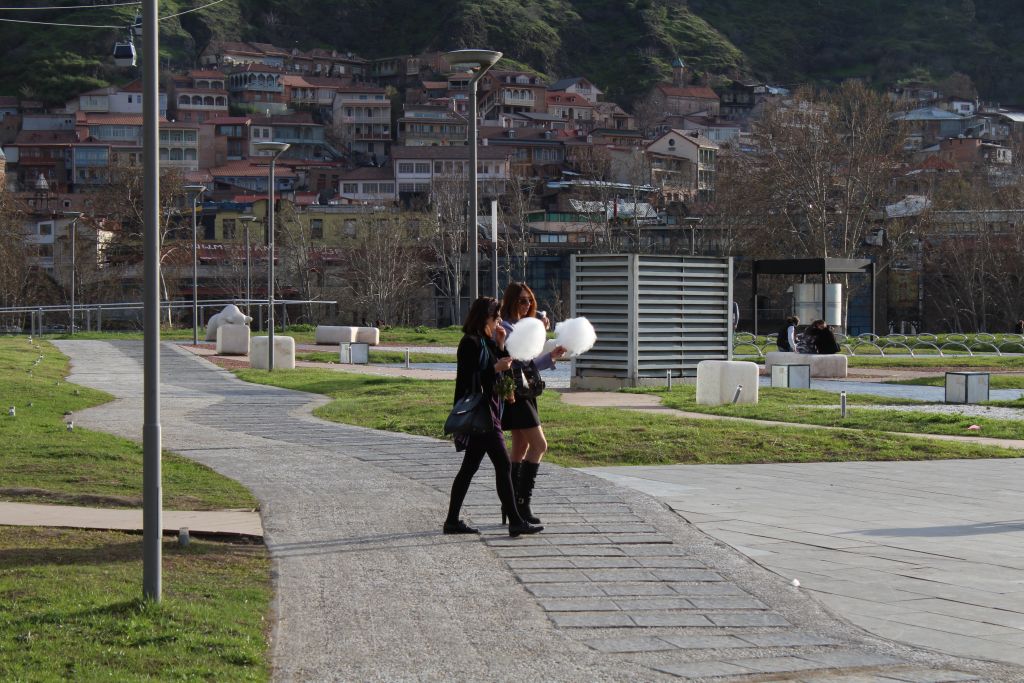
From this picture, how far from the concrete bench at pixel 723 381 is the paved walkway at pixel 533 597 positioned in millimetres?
9315

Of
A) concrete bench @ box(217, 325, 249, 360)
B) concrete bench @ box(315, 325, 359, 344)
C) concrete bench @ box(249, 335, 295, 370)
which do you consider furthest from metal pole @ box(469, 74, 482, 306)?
concrete bench @ box(315, 325, 359, 344)

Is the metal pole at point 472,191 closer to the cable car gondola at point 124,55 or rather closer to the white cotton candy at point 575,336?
the cable car gondola at point 124,55

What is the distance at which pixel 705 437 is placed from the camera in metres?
17.1

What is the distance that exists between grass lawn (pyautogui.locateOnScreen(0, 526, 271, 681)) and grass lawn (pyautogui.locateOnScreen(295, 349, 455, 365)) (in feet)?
93.4

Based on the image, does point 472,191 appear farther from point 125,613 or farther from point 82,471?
point 125,613

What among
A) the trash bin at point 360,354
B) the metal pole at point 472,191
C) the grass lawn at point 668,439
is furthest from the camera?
the trash bin at point 360,354

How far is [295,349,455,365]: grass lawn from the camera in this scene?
3859cm

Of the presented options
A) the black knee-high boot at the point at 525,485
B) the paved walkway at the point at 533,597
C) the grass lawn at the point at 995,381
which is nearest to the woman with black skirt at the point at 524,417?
the black knee-high boot at the point at 525,485

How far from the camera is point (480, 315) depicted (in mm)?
10023

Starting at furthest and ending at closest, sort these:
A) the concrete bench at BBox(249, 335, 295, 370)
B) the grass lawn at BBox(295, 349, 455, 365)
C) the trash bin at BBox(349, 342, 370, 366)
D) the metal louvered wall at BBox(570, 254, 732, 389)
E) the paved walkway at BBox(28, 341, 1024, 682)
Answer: the grass lawn at BBox(295, 349, 455, 365), the trash bin at BBox(349, 342, 370, 366), the concrete bench at BBox(249, 335, 295, 370), the metal louvered wall at BBox(570, 254, 732, 389), the paved walkway at BBox(28, 341, 1024, 682)

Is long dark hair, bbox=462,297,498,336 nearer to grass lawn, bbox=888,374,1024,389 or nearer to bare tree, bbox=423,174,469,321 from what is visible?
grass lawn, bbox=888,374,1024,389

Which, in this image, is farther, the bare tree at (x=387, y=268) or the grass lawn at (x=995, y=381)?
the bare tree at (x=387, y=268)

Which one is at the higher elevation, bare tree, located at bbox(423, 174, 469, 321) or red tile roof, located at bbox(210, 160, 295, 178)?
red tile roof, located at bbox(210, 160, 295, 178)

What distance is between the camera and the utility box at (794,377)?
2750cm
